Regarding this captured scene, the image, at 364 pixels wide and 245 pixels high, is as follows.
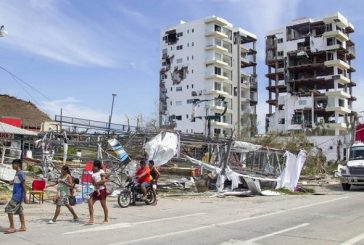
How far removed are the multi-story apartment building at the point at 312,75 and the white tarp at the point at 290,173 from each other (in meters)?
60.7

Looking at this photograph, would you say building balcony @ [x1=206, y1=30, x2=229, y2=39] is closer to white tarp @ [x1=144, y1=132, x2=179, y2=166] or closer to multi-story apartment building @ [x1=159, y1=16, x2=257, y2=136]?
multi-story apartment building @ [x1=159, y1=16, x2=257, y2=136]

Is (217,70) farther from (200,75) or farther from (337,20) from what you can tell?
(337,20)

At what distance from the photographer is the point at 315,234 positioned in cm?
1144

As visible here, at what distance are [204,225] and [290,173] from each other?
50.2 ft

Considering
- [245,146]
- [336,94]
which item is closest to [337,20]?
[336,94]

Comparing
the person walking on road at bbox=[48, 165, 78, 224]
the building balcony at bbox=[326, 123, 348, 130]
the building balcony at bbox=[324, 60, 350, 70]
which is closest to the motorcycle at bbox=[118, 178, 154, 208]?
the person walking on road at bbox=[48, 165, 78, 224]

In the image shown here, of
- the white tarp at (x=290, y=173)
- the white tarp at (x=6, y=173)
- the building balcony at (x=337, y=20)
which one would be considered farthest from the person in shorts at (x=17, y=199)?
the building balcony at (x=337, y=20)

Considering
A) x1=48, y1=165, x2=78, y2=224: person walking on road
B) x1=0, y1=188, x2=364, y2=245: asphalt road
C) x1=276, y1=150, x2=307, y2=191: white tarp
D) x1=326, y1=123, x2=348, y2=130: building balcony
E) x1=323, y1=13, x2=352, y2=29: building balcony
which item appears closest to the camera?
x1=0, y1=188, x2=364, y2=245: asphalt road

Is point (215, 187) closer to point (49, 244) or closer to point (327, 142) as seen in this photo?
point (49, 244)

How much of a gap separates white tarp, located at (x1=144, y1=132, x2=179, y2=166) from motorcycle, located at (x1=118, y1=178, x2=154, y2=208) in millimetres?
4686

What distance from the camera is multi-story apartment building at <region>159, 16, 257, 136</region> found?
316ft

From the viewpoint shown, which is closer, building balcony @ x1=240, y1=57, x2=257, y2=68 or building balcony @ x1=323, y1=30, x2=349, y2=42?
building balcony @ x1=323, y1=30, x2=349, y2=42

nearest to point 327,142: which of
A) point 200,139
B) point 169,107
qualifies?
point 169,107

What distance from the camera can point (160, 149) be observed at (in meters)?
22.6
